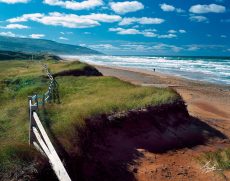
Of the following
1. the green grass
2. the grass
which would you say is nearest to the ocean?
the grass

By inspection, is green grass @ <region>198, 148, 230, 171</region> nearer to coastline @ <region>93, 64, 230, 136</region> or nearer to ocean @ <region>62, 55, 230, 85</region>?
coastline @ <region>93, 64, 230, 136</region>

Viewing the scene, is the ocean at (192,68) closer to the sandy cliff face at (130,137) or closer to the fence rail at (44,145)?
the sandy cliff face at (130,137)

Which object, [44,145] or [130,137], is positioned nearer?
[44,145]

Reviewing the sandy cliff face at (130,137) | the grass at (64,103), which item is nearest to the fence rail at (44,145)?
the grass at (64,103)

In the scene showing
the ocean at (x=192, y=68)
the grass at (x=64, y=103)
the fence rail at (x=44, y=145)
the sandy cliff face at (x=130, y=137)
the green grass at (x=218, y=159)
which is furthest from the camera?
the ocean at (x=192, y=68)

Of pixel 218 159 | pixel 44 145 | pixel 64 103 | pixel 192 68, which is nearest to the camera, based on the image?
pixel 44 145

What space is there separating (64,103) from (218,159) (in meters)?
8.04

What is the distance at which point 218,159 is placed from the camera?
47.9ft

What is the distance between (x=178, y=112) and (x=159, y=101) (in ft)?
4.36

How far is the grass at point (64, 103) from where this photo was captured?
11202 millimetres

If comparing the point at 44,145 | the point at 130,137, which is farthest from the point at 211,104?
the point at 44,145

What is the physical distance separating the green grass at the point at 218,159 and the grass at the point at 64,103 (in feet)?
13.3

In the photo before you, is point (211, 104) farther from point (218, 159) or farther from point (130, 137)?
point (130, 137)

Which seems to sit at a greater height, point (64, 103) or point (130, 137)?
point (64, 103)
